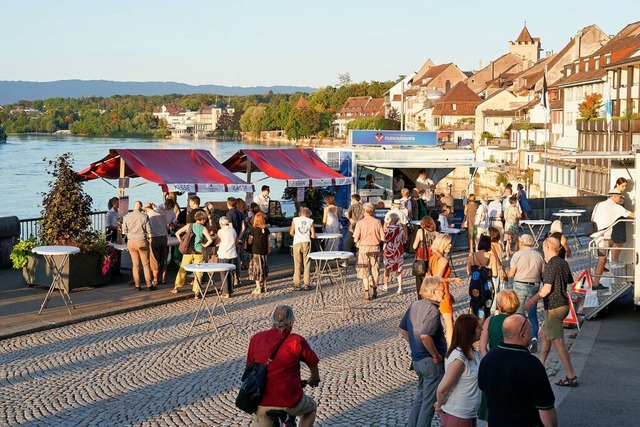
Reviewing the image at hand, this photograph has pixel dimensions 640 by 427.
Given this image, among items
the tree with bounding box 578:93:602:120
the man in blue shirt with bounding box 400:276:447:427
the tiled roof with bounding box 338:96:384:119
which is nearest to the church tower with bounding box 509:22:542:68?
the tiled roof with bounding box 338:96:384:119

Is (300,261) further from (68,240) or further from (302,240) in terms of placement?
(68,240)

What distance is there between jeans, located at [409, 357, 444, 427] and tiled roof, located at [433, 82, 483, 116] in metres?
121

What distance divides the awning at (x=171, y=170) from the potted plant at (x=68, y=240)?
2610 mm

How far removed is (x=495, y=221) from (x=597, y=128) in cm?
3459

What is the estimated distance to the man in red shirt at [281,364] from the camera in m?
6.97

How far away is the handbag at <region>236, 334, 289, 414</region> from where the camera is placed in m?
6.88

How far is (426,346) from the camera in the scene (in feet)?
26.5

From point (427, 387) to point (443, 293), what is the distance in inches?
32.2

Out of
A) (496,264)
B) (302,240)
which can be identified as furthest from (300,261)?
(496,264)

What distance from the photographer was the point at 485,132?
10588 cm

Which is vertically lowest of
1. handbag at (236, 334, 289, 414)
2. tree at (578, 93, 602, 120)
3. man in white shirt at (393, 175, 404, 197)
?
handbag at (236, 334, 289, 414)

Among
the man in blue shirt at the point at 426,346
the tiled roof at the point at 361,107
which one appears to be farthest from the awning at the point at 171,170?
the tiled roof at the point at 361,107

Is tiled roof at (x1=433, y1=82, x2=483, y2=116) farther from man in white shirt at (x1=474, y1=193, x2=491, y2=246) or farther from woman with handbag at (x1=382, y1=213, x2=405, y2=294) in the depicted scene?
woman with handbag at (x1=382, y1=213, x2=405, y2=294)

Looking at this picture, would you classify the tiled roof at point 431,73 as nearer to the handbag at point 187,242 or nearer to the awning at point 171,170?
the awning at point 171,170
